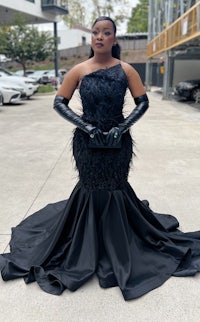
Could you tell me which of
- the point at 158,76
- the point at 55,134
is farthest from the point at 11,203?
the point at 158,76

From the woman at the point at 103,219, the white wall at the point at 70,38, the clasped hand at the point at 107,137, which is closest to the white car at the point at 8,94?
the woman at the point at 103,219

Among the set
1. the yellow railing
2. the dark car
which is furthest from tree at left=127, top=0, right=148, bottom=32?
the dark car

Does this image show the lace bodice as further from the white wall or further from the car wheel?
the white wall

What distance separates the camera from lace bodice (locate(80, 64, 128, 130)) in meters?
2.24

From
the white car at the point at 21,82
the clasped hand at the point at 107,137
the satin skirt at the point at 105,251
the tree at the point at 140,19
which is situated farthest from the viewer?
the tree at the point at 140,19

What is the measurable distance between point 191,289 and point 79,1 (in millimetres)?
57690

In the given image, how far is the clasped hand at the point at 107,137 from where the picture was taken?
2199 millimetres

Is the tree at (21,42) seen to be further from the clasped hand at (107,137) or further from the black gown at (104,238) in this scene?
the clasped hand at (107,137)

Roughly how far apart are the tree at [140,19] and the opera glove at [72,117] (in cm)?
6545

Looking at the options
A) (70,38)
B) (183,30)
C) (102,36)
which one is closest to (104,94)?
(102,36)

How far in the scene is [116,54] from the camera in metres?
2.44

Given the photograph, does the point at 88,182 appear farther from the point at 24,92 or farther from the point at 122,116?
the point at 24,92

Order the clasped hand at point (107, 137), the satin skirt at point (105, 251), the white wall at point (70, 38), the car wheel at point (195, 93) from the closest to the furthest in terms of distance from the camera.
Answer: the clasped hand at point (107, 137), the satin skirt at point (105, 251), the car wheel at point (195, 93), the white wall at point (70, 38)

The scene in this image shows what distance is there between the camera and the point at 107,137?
7.26ft
